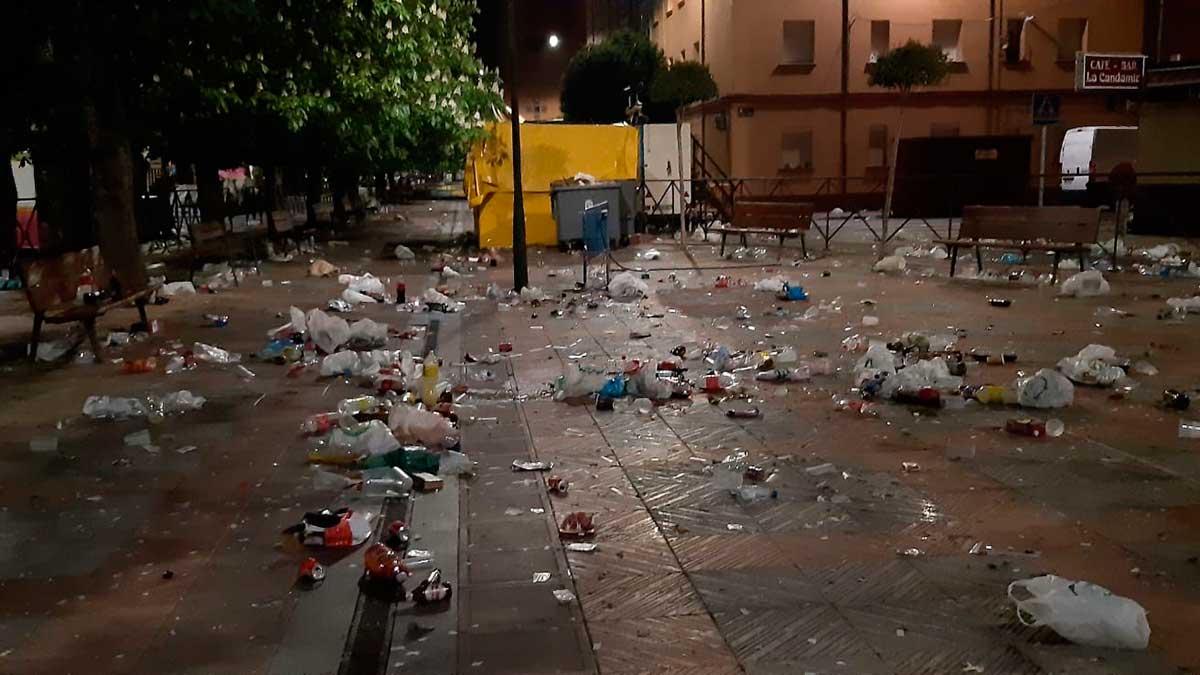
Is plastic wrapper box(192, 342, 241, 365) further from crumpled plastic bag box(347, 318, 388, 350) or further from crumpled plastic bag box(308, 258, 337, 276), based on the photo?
crumpled plastic bag box(308, 258, 337, 276)

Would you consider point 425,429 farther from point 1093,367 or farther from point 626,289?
point 626,289

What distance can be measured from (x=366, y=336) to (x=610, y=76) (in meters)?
30.8

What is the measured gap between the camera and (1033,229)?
13.6 metres

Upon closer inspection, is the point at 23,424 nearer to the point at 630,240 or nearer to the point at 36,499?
the point at 36,499

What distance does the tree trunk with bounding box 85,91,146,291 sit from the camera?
12.6 meters

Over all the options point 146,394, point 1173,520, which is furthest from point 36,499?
point 1173,520

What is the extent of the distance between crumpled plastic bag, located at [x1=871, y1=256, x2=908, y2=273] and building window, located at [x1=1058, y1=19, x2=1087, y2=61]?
873 inches

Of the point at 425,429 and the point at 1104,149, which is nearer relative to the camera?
the point at 425,429

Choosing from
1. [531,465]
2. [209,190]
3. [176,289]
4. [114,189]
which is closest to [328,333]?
[531,465]

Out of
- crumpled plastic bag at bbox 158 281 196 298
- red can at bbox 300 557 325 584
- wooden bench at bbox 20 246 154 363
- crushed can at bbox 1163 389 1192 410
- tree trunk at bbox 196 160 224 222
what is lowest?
red can at bbox 300 557 325 584

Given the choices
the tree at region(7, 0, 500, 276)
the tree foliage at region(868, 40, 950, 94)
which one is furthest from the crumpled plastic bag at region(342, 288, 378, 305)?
the tree foliage at region(868, 40, 950, 94)

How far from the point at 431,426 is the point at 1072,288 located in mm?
8713

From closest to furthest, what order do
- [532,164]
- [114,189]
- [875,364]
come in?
[875,364], [114,189], [532,164]

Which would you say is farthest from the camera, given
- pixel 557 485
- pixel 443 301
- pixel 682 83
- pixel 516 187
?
pixel 682 83
